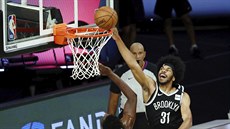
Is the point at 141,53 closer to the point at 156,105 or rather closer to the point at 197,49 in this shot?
the point at 156,105

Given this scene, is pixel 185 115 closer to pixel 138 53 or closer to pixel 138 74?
pixel 138 74

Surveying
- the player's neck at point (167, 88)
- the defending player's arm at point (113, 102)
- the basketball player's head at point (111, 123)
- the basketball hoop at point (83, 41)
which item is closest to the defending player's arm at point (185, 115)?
the player's neck at point (167, 88)

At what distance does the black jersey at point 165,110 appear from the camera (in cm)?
604

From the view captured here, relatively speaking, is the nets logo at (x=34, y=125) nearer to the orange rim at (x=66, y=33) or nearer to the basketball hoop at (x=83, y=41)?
the basketball hoop at (x=83, y=41)

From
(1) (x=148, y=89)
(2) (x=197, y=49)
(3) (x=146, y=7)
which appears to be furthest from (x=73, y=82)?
(3) (x=146, y=7)

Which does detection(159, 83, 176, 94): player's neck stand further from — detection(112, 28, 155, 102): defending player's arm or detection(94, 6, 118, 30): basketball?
detection(94, 6, 118, 30): basketball

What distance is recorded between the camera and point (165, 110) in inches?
238

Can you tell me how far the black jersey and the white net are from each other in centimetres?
61

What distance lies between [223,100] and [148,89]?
3307mm

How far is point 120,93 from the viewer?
687 cm

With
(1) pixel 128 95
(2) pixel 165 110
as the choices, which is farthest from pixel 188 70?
(2) pixel 165 110

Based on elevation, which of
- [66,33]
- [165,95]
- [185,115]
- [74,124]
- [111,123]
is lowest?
[74,124]

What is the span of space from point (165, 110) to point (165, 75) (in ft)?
0.94

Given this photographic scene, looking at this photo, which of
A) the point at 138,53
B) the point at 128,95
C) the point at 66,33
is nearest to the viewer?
the point at 66,33
